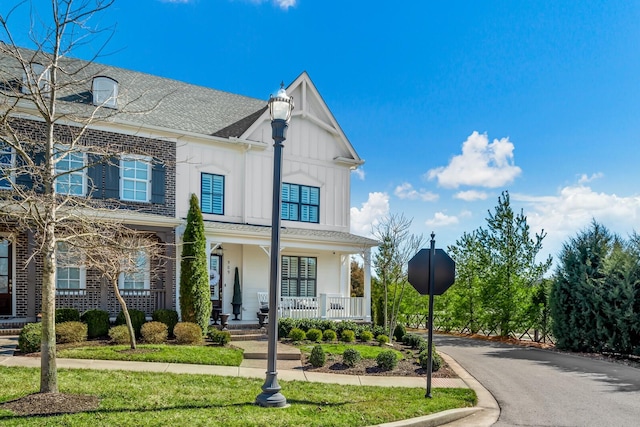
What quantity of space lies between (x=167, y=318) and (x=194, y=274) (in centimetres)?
158

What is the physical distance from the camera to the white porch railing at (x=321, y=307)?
18.9 metres

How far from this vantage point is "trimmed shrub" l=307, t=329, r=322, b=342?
51.9ft

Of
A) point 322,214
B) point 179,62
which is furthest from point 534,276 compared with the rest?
point 179,62

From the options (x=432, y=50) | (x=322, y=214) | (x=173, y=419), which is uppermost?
(x=432, y=50)

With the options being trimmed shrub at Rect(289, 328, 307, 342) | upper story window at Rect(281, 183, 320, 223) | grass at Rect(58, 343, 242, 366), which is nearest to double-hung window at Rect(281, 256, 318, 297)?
upper story window at Rect(281, 183, 320, 223)

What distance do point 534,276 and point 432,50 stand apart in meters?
10.7

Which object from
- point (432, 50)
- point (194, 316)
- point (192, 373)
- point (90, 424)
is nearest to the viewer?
point (90, 424)

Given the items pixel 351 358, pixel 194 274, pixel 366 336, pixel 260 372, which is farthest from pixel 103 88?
pixel 351 358

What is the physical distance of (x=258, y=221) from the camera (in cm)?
2033

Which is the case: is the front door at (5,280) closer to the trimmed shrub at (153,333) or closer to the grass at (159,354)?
the grass at (159,354)

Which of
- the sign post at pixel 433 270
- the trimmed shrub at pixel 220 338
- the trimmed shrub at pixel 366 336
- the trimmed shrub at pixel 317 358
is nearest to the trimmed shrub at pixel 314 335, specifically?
the trimmed shrub at pixel 366 336

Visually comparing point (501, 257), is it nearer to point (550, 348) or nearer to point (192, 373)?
point (550, 348)

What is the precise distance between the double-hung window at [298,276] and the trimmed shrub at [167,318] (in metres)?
5.71

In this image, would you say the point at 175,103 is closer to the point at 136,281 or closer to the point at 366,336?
the point at 136,281
